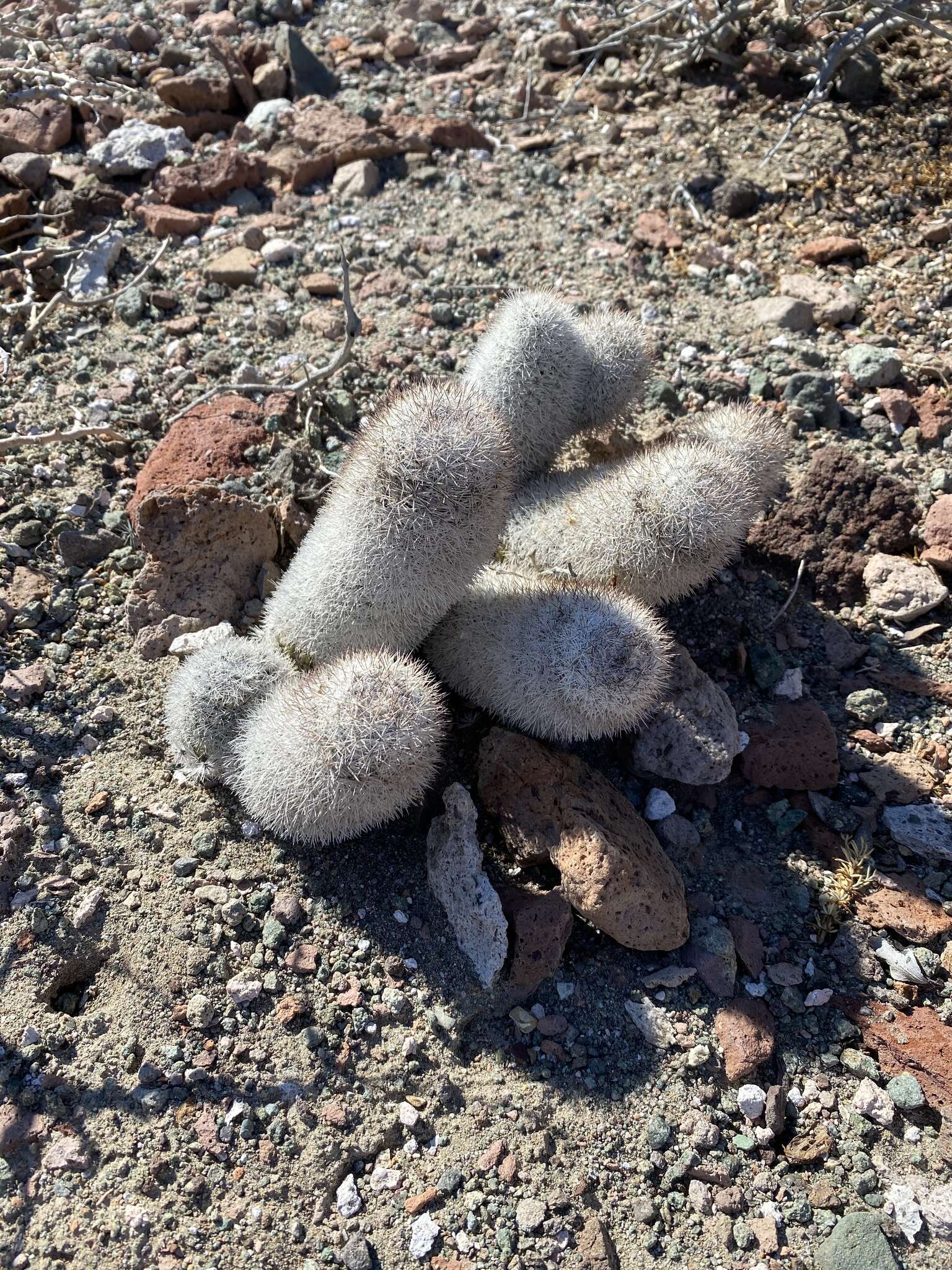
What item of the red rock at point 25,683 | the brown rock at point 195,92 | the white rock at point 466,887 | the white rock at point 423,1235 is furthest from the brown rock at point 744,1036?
the brown rock at point 195,92

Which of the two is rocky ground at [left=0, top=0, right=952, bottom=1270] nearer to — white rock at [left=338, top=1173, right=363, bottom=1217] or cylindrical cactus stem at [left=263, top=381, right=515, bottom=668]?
white rock at [left=338, top=1173, right=363, bottom=1217]

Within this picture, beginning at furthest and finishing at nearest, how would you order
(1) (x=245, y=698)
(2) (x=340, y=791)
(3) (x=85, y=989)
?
(1) (x=245, y=698) → (3) (x=85, y=989) → (2) (x=340, y=791)

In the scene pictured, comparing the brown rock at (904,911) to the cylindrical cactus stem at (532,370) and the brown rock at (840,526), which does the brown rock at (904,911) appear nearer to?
the brown rock at (840,526)

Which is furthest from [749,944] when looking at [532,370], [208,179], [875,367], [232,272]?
[208,179]

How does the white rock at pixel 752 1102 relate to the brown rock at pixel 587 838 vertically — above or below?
below

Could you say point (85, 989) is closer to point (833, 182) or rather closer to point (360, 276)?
point (360, 276)

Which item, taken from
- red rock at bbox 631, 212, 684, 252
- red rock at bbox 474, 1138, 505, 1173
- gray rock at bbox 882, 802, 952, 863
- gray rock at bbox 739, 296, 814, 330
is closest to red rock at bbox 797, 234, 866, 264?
gray rock at bbox 739, 296, 814, 330

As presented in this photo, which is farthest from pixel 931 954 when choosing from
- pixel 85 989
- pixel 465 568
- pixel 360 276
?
pixel 360 276
